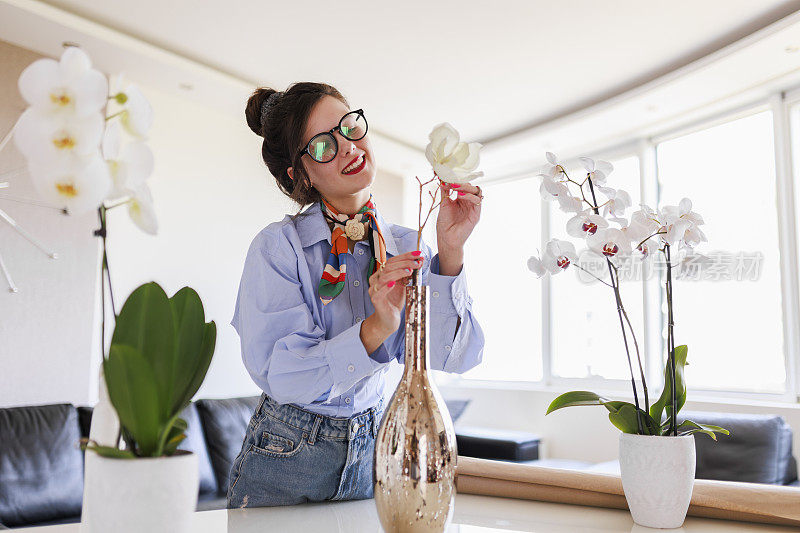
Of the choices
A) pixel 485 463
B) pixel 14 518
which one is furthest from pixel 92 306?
pixel 485 463

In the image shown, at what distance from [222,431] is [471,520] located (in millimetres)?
2893

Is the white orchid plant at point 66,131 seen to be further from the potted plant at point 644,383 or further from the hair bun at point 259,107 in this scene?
the hair bun at point 259,107

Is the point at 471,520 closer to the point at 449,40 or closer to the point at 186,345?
the point at 186,345

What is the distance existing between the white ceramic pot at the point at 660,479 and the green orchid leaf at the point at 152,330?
0.62 m

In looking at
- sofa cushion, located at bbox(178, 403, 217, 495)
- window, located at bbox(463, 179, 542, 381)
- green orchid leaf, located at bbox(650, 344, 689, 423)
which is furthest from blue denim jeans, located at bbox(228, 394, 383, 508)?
window, located at bbox(463, 179, 542, 381)

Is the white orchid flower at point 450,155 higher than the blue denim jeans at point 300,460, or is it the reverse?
the white orchid flower at point 450,155

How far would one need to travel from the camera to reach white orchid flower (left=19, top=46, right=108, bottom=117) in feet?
1.59

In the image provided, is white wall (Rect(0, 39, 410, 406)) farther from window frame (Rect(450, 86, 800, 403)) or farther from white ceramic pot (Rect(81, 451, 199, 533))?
white ceramic pot (Rect(81, 451, 199, 533))

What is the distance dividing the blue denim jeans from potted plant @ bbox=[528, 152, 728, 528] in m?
0.33

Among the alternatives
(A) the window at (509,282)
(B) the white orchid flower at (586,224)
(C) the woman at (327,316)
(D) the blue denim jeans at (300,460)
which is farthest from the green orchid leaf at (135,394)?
(A) the window at (509,282)

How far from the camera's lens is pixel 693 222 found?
951mm

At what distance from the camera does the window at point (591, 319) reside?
492 centimetres

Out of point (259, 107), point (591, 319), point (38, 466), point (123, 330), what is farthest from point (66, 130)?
point (591, 319)

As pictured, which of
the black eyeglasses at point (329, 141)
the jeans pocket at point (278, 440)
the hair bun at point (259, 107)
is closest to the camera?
the jeans pocket at point (278, 440)
